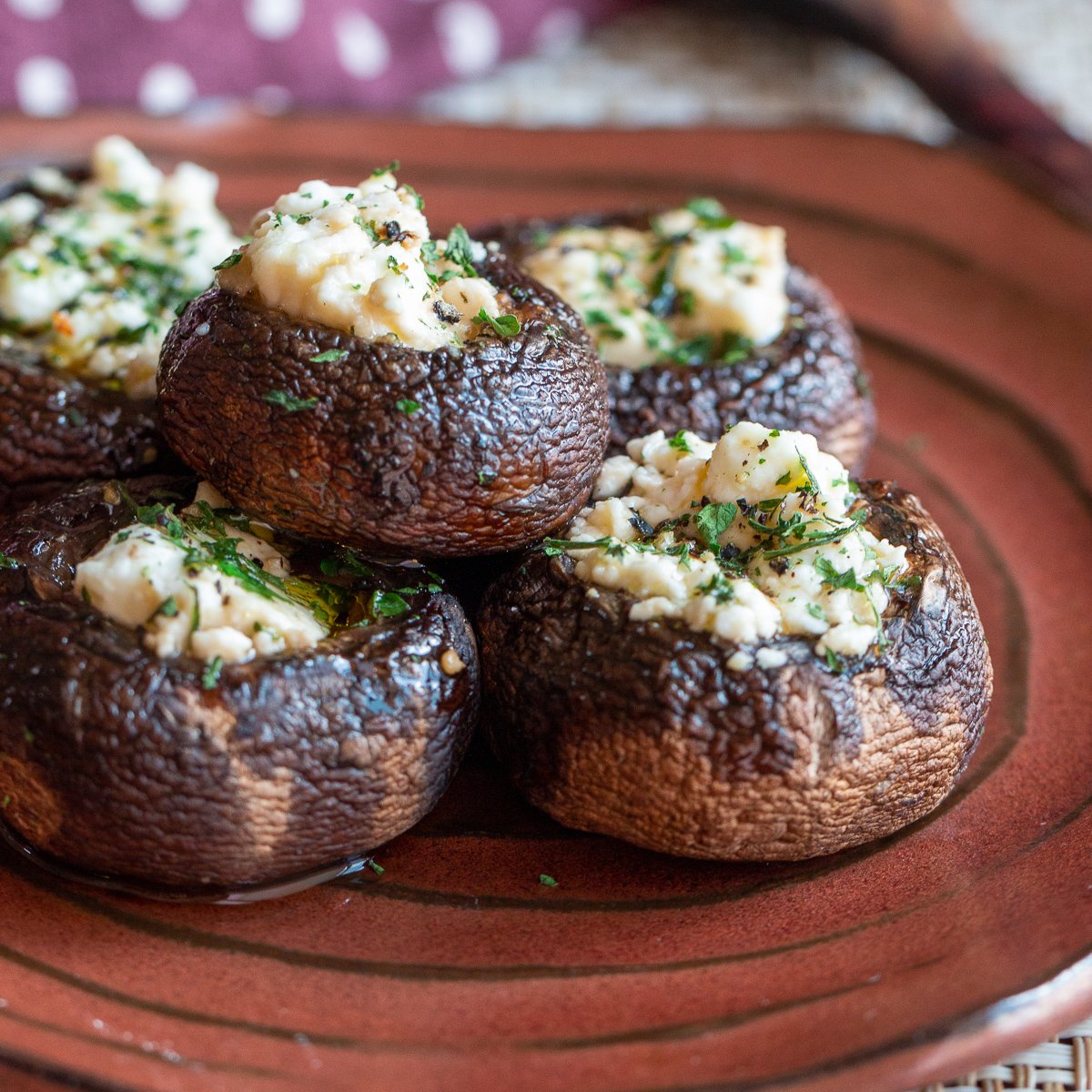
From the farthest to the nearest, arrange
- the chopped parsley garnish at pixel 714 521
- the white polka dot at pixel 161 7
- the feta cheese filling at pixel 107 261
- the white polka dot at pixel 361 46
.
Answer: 1. the white polka dot at pixel 361 46
2. the white polka dot at pixel 161 7
3. the feta cheese filling at pixel 107 261
4. the chopped parsley garnish at pixel 714 521

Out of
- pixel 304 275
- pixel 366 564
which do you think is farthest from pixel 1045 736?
pixel 304 275

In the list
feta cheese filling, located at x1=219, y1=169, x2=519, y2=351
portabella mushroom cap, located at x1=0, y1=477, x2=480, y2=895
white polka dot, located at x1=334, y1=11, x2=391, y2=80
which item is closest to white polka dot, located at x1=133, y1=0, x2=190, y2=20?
white polka dot, located at x1=334, y1=11, x2=391, y2=80

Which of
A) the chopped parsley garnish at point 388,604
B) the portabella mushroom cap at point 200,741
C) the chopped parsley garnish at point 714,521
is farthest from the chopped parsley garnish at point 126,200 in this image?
the chopped parsley garnish at point 714,521

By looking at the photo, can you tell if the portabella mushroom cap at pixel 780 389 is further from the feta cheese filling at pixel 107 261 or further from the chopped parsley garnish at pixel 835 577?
the feta cheese filling at pixel 107 261

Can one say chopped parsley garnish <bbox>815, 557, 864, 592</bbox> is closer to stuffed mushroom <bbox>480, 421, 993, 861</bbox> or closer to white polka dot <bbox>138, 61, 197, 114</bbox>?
stuffed mushroom <bbox>480, 421, 993, 861</bbox>

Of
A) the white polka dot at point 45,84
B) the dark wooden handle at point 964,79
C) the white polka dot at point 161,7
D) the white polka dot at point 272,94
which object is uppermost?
the dark wooden handle at point 964,79

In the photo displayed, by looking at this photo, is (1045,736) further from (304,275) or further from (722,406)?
(304,275)
